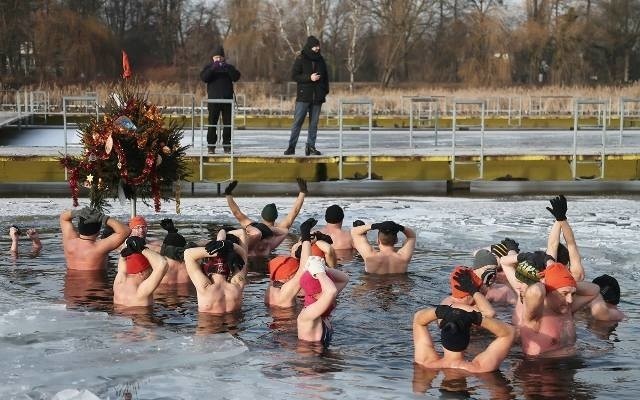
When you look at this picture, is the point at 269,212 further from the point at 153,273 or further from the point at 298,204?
the point at 153,273

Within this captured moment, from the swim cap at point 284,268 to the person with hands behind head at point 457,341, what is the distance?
1.98 metres

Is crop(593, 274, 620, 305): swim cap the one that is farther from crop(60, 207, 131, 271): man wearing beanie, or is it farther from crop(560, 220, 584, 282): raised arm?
crop(60, 207, 131, 271): man wearing beanie

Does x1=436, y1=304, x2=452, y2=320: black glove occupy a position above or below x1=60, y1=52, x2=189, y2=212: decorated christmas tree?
below

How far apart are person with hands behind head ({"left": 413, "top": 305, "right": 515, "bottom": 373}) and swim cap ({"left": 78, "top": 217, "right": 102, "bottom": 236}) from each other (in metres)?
4.79

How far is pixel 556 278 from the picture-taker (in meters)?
9.62

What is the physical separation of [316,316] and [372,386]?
1.30 metres

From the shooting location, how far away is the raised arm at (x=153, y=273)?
11.2 metres

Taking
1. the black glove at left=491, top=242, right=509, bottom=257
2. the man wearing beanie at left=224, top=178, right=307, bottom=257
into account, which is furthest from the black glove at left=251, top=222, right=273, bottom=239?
the black glove at left=491, top=242, right=509, bottom=257

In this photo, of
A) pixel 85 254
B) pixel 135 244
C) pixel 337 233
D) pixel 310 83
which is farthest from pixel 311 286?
pixel 310 83

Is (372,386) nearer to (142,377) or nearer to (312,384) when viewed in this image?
(312,384)

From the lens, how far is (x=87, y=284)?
1273 centimetres

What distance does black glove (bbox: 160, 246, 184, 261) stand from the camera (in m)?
12.4

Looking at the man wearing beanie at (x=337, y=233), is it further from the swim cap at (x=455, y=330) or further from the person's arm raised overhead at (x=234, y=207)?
the swim cap at (x=455, y=330)

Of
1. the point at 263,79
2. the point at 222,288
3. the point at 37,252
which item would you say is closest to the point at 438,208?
the point at 37,252
